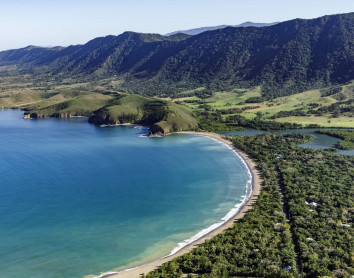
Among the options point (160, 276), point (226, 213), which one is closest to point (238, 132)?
point (226, 213)

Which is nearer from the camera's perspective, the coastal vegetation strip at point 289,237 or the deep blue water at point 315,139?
the coastal vegetation strip at point 289,237

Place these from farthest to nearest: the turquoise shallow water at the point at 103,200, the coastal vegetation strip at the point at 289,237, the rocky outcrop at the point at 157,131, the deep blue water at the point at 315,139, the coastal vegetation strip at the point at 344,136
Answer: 1. the rocky outcrop at the point at 157,131
2. the deep blue water at the point at 315,139
3. the coastal vegetation strip at the point at 344,136
4. the turquoise shallow water at the point at 103,200
5. the coastal vegetation strip at the point at 289,237

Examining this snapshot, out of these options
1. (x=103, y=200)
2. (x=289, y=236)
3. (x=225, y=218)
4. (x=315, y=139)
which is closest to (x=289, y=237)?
(x=289, y=236)

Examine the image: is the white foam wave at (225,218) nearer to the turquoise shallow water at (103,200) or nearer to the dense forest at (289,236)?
the turquoise shallow water at (103,200)

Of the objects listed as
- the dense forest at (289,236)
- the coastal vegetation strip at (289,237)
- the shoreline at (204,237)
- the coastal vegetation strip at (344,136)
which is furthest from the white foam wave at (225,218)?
the coastal vegetation strip at (344,136)

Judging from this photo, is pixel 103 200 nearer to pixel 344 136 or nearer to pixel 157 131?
pixel 157 131

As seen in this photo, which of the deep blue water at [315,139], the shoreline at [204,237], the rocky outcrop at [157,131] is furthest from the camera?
the rocky outcrop at [157,131]

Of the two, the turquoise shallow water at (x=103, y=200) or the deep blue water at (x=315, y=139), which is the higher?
the deep blue water at (x=315, y=139)

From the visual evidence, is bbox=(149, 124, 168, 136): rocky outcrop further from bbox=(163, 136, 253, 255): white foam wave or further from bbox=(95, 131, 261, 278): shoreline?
bbox=(163, 136, 253, 255): white foam wave
